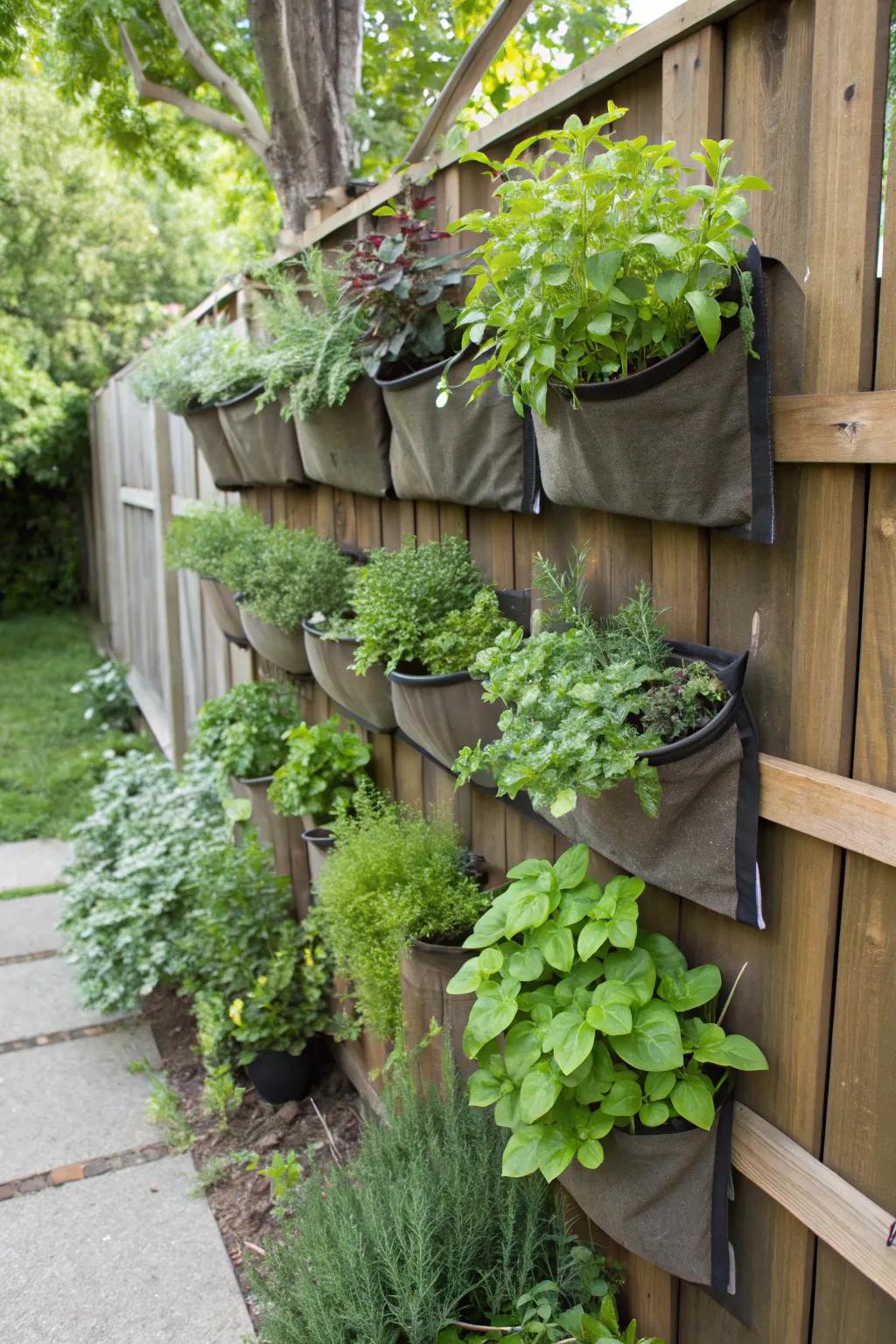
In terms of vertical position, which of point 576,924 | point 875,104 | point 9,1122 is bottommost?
point 9,1122

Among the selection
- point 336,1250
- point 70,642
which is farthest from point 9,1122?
point 70,642

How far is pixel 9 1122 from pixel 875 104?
3172 mm

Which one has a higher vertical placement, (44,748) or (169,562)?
(169,562)

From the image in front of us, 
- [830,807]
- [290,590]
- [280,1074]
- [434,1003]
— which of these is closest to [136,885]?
[280,1074]

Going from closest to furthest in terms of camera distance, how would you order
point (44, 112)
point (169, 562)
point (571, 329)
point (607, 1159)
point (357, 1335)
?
point (571, 329) < point (607, 1159) < point (357, 1335) < point (169, 562) < point (44, 112)

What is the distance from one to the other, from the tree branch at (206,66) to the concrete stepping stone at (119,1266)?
376cm

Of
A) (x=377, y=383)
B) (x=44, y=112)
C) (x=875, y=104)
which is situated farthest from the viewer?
(x=44, y=112)

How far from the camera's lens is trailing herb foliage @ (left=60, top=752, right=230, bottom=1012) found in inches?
136

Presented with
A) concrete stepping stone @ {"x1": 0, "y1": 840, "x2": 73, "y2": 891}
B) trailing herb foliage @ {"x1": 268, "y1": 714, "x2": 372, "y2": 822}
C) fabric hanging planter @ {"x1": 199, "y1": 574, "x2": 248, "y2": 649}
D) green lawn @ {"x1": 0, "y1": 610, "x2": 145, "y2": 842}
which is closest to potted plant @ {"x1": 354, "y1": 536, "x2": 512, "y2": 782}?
trailing herb foliage @ {"x1": 268, "y1": 714, "x2": 372, "y2": 822}

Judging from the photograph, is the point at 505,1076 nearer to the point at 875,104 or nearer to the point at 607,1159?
the point at 607,1159

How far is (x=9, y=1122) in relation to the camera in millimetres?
3076

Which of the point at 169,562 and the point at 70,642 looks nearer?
the point at 169,562

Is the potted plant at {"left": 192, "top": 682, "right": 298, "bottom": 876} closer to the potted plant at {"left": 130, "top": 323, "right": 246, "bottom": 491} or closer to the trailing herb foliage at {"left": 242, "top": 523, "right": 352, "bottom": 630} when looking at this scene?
the trailing herb foliage at {"left": 242, "top": 523, "right": 352, "bottom": 630}

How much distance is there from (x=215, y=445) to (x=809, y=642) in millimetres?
2714
